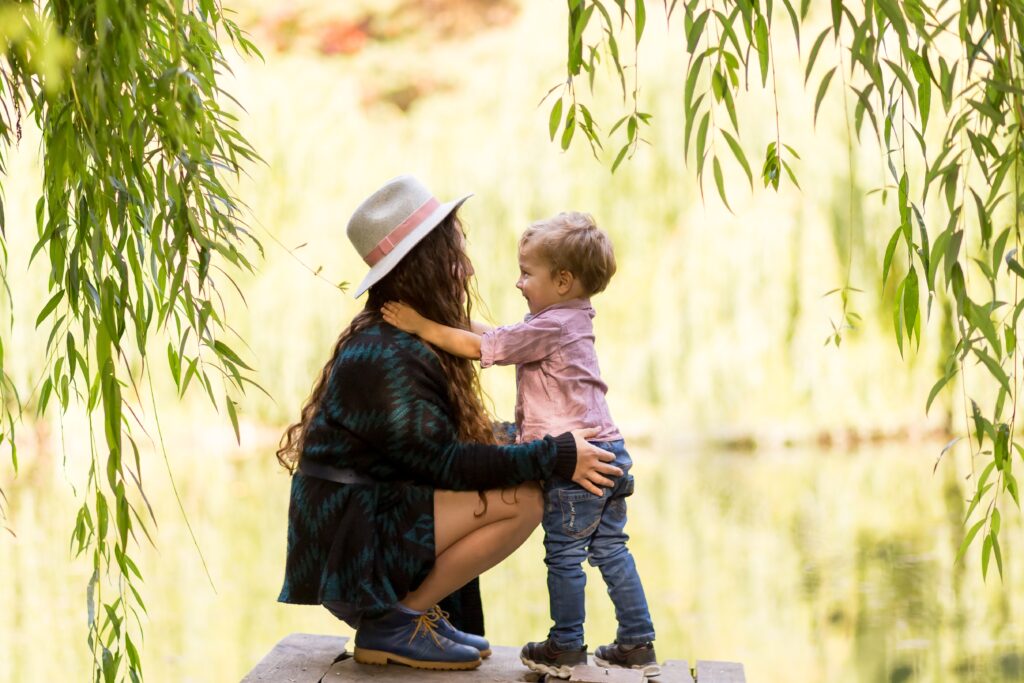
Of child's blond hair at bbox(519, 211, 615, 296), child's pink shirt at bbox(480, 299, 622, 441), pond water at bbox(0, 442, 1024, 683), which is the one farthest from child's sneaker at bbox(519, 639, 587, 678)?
pond water at bbox(0, 442, 1024, 683)

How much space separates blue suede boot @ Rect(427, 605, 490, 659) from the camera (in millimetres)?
2229

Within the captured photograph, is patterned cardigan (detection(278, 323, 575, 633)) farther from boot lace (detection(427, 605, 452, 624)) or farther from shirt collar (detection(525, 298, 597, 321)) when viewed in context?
shirt collar (detection(525, 298, 597, 321))

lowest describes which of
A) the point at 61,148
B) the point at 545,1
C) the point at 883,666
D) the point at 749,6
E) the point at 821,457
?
the point at 883,666

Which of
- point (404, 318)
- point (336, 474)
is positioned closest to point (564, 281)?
point (404, 318)

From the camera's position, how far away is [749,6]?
158 centimetres

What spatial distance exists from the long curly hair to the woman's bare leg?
12 centimetres

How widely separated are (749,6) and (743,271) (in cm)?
436

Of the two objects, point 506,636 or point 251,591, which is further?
point 251,591

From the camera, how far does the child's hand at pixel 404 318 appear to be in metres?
2.22

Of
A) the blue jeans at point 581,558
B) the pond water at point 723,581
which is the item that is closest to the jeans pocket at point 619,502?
the blue jeans at point 581,558

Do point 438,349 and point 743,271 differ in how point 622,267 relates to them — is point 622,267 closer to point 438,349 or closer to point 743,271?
point 743,271

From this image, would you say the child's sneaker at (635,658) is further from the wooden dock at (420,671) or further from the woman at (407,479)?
the woman at (407,479)

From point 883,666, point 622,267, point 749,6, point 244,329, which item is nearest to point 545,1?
point 622,267

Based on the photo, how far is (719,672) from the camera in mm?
2236
